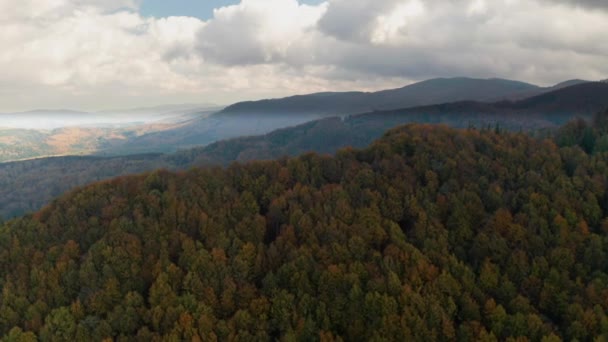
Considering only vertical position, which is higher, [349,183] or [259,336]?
[349,183]

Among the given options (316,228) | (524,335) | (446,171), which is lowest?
(524,335)

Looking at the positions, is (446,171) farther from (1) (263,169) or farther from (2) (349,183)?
(1) (263,169)

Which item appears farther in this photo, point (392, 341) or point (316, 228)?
point (316, 228)

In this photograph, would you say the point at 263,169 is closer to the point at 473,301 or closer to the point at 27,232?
the point at 27,232

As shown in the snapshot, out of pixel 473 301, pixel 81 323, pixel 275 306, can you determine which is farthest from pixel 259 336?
pixel 473 301

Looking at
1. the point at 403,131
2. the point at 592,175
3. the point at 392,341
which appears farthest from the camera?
the point at 403,131

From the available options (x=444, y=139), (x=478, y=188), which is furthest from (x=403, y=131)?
(x=478, y=188)

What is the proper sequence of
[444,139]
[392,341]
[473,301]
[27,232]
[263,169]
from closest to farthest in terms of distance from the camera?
[392,341] < [473,301] < [27,232] < [263,169] < [444,139]
